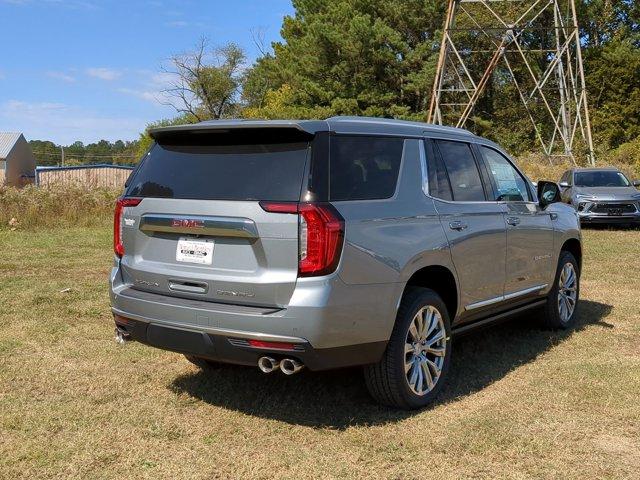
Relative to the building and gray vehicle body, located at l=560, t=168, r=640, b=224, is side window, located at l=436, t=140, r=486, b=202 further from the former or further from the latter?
the building

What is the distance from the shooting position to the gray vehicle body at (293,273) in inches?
149

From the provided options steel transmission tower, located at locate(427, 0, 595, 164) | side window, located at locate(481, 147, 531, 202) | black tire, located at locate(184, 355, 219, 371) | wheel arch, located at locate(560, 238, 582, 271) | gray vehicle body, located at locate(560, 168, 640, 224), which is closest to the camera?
black tire, located at locate(184, 355, 219, 371)

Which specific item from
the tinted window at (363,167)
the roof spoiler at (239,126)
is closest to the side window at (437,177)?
the tinted window at (363,167)

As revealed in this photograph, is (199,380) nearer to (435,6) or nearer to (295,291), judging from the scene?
(295,291)

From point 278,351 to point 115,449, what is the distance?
42.3 inches

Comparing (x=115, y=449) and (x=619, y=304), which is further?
(x=619, y=304)

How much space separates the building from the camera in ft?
211

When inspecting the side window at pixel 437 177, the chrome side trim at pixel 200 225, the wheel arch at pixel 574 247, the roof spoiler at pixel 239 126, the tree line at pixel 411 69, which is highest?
the tree line at pixel 411 69

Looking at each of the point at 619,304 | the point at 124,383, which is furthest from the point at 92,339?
the point at 619,304

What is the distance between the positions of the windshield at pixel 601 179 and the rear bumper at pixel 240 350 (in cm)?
1476

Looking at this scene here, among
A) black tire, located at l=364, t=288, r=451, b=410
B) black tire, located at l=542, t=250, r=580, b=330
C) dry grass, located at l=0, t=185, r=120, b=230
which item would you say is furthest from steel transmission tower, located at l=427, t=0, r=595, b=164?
black tire, located at l=364, t=288, r=451, b=410

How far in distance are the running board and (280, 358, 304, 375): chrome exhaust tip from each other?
1.59 m

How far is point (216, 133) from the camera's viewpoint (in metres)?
4.19

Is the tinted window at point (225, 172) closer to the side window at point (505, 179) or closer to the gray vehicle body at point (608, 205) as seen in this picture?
the side window at point (505, 179)
